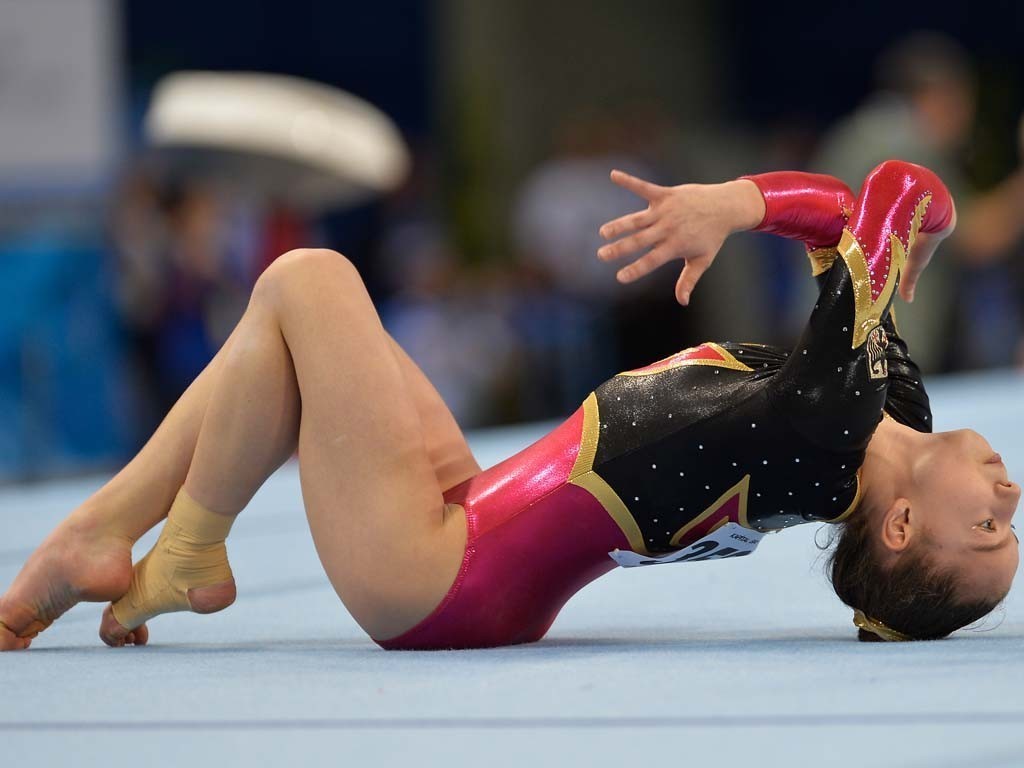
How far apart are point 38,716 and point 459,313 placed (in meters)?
5.07

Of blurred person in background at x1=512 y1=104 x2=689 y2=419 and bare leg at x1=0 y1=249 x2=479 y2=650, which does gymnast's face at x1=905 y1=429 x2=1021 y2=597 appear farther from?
blurred person in background at x1=512 y1=104 x2=689 y2=419

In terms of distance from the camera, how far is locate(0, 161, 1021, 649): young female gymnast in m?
1.98

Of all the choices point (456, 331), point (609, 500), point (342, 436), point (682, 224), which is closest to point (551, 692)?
point (609, 500)

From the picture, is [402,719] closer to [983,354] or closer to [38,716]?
[38,716]

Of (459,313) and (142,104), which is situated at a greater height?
(142,104)

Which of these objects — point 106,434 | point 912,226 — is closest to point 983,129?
point 106,434

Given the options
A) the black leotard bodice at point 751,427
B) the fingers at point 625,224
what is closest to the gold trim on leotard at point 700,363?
the black leotard bodice at point 751,427

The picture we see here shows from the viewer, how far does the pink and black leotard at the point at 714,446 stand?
76.4 inches

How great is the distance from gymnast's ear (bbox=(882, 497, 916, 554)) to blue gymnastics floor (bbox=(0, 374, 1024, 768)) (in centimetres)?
14

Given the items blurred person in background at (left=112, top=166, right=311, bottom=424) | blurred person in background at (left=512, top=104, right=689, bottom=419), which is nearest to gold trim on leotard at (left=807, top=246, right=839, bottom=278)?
blurred person in background at (left=112, top=166, right=311, bottom=424)

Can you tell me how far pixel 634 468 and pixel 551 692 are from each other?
0.41 m

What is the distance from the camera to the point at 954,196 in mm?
6699

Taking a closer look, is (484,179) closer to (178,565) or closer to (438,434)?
(438,434)

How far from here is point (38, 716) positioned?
1.67 metres
